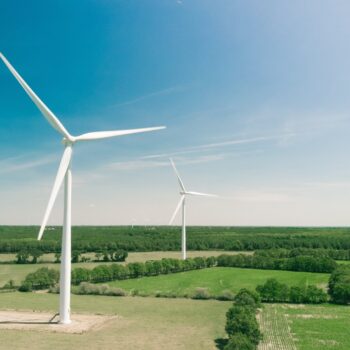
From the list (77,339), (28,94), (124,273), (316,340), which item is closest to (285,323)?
(316,340)

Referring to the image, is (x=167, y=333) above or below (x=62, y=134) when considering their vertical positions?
below

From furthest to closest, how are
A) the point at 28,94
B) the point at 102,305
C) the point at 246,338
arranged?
the point at 102,305, the point at 28,94, the point at 246,338

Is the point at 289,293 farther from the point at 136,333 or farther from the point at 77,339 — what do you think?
the point at 77,339

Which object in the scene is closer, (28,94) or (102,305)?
(28,94)

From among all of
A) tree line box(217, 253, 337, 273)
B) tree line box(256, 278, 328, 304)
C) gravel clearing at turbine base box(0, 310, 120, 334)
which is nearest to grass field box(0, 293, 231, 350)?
gravel clearing at turbine base box(0, 310, 120, 334)

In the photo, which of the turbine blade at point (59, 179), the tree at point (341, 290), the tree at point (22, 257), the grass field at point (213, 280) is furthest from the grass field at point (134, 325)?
the tree at point (22, 257)

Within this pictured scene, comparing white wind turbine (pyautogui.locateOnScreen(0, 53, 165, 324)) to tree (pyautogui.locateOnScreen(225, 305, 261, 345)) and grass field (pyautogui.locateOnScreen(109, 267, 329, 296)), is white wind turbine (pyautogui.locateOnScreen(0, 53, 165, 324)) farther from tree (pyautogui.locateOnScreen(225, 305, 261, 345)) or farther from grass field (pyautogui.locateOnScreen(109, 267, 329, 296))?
grass field (pyautogui.locateOnScreen(109, 267, 329, 296))
